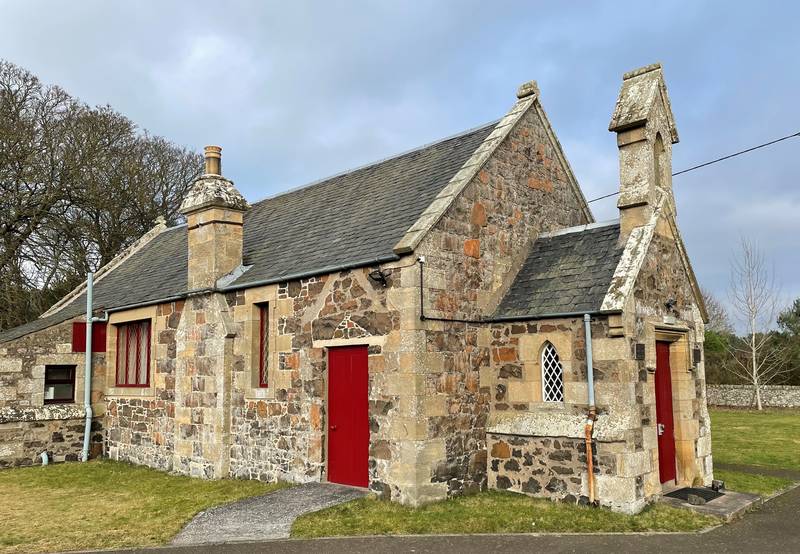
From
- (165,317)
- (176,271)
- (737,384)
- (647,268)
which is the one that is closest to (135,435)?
(165,317)

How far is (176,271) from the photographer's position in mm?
16109

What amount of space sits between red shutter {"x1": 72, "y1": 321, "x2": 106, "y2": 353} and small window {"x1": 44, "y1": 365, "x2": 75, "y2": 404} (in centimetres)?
57

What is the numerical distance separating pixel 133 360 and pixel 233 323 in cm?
482

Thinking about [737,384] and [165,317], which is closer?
[165,317]

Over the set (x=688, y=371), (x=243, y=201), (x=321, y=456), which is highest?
(x=243, y=201)

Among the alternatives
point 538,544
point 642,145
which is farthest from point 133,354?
point 642,145

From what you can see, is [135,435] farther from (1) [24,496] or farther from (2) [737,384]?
(2) [737,384]

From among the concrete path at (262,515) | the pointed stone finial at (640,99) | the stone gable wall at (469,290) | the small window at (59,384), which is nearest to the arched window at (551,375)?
the stone gable wall at (469,290)

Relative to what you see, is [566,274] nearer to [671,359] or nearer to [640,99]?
[671,359]

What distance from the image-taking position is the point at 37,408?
606 inches

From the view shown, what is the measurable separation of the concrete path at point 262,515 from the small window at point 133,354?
6724 millimetres

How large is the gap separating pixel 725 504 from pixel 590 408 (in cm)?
261

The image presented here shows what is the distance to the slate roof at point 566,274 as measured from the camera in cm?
992

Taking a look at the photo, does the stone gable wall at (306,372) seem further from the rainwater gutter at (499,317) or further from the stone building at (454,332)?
the rainwater gutter at (499,317)
